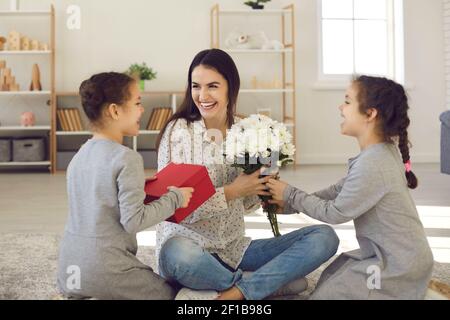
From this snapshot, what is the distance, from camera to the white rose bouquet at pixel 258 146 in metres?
1.82

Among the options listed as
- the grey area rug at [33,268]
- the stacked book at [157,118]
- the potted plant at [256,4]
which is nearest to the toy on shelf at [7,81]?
the stacked book at [157,118]

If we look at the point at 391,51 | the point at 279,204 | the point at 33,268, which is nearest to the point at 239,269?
the point at 279,204

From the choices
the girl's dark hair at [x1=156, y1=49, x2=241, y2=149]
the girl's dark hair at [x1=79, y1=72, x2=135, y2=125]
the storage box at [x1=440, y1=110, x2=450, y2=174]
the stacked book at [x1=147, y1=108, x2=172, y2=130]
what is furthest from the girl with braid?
the stacked book at [x1=147, y1=108, x2=172, y2=130]

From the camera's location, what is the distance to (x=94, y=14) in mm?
6508

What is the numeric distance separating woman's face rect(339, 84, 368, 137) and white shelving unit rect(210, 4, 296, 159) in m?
4.53

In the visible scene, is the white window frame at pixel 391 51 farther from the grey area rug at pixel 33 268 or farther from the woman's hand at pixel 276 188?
the woman's hand at pixel 276 188

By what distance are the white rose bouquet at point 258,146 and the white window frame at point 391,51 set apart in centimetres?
505

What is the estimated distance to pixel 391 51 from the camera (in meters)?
7.02

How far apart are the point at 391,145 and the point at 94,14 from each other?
17.5 ft

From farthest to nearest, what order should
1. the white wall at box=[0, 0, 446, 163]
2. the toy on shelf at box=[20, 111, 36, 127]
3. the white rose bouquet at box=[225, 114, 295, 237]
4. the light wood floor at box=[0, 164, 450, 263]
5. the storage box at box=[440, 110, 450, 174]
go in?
the white wall at box=[0, 0, 446, 163], the toy on shelf at box=[20, 111, 36, 127], the storage box at box=[440, 110, 450, 174], the light wood floor at box=[0, 164, 450, 263], the white rose bouquet at box=[225, 114, 295, 237]

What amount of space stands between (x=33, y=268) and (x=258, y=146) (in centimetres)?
112

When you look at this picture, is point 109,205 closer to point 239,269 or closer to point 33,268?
point 239,269

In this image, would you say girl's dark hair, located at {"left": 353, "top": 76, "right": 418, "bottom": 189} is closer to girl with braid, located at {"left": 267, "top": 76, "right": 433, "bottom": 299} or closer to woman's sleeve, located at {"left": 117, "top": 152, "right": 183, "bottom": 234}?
girl with braid, located at {"left": 267, "top": 76, "right": 433, "bottom": 299}

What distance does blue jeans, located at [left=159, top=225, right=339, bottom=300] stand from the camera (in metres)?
1.75
